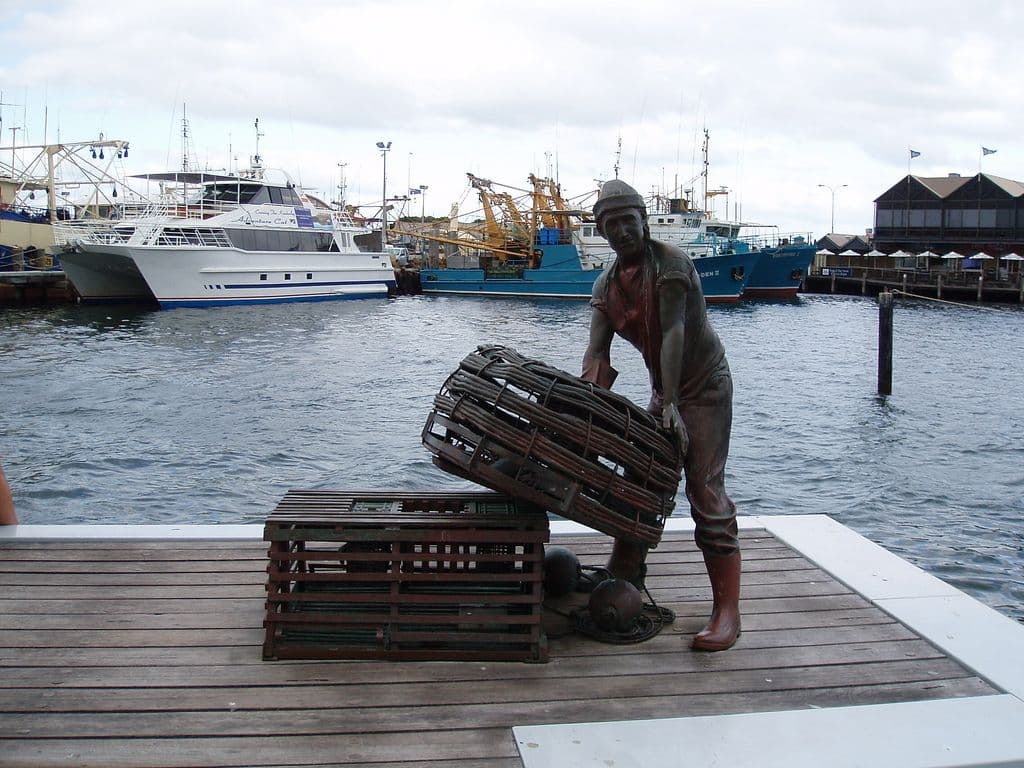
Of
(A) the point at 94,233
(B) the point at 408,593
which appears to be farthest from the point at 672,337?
(A) the point at 94,233

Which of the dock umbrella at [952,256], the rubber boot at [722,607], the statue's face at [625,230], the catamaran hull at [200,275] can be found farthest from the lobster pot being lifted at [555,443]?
the dock umbrella at [952,256]

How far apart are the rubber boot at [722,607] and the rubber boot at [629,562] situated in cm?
41

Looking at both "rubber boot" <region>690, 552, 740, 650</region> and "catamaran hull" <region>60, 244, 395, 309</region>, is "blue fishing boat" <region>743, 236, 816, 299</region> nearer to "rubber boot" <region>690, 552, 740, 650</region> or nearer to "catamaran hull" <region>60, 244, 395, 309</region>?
"catamaran hull" <region>60, 244, 395, 309</region>

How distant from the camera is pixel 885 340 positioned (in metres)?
19.7

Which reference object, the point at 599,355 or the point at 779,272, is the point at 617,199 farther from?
the point at 779,272

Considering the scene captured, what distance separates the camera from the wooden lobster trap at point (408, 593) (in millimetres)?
3686

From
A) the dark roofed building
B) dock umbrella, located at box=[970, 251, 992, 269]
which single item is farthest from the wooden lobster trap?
the dark roofed building

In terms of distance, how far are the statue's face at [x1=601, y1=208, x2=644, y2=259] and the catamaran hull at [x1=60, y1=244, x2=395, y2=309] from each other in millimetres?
38631

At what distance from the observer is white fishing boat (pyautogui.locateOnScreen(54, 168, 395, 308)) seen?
131 feet

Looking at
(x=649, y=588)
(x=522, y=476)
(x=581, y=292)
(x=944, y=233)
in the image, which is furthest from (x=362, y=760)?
(x=944, y=233)

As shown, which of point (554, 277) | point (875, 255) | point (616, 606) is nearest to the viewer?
point (616, 606)

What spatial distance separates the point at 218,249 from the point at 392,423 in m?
27.7

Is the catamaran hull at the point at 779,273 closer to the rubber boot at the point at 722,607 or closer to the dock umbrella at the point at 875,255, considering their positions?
the dock umbrella at the point at 875,255

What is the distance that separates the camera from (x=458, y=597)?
3754 millimetres
